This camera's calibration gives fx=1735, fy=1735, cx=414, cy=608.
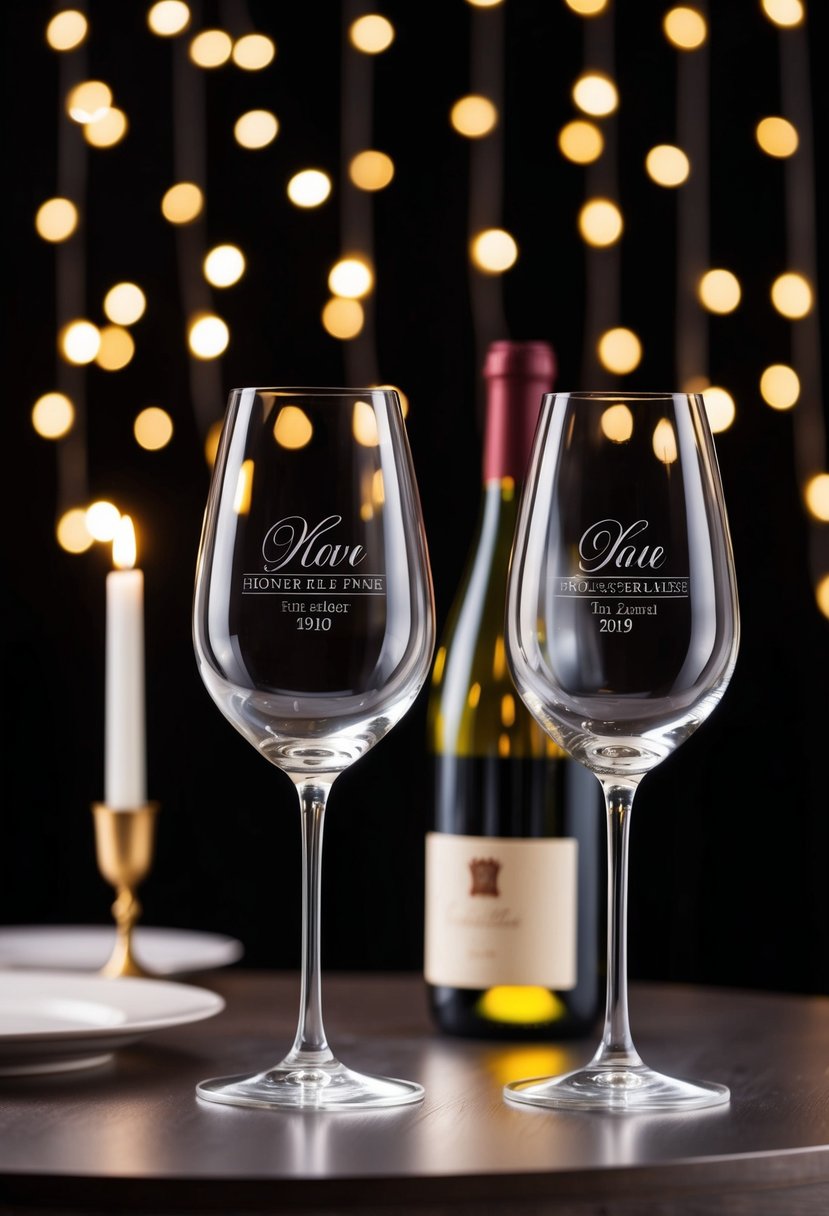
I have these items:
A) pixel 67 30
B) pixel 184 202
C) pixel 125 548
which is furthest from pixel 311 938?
pixel 67 30

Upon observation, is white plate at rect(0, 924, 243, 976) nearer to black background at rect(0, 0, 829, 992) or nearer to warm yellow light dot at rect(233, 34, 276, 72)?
black background at rect(0, 0, 829, 992)

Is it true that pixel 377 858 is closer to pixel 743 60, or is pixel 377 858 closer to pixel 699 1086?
pixel 743 60

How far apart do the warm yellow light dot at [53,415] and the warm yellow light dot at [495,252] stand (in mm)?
451

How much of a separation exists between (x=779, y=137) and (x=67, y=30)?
2.40 feet

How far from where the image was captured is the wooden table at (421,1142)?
0.60 m

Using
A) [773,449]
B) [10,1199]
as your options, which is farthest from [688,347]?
[10,1199]

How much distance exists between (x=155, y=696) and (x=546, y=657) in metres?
1.11

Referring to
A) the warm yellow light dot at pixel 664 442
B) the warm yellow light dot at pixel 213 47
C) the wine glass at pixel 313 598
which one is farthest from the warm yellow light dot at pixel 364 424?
the warm yellow light dot at pixel 213 47

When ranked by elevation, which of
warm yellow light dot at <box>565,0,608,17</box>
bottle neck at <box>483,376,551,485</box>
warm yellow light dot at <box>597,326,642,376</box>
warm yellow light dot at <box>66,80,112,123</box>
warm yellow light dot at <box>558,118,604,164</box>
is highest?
warm yellow light dot at <box>565,0,608,17</box>

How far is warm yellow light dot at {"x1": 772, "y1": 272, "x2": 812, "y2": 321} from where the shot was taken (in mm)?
1688

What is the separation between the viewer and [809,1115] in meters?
0.73

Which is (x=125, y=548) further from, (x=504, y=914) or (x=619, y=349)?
(x=619, y=349)

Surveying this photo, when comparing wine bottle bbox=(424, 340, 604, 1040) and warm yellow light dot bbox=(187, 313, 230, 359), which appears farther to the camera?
warm yellow light dot bbox=(187, 313, 230, 359)

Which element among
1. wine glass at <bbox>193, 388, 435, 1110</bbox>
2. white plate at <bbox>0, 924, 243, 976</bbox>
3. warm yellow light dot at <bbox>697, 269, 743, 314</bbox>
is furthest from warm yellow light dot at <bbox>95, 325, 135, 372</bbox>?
wine glass at <bbox>193, 388, 435, 1110</bbox>
